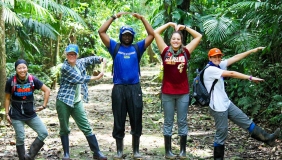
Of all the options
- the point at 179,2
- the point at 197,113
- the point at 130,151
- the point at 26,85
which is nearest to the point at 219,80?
the point at 130,151

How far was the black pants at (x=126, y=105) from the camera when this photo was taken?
6.55m

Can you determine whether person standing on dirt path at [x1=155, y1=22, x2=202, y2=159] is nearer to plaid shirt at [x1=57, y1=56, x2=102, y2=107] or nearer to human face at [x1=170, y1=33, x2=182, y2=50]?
human face at [x1=170, y1=33, x2=182, y2=50]

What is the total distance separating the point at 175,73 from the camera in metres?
6.54

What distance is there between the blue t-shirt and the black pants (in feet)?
0.38

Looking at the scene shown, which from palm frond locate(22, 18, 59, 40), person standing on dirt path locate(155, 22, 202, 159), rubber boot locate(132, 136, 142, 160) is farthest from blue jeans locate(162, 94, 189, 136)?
palm frond locate(22, 18, 59, 40)

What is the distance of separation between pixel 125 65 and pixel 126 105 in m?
0.67

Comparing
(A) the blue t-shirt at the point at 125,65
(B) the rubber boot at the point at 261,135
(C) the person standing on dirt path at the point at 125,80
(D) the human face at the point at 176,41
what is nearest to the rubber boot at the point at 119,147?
(C) the person standing on dirt path at the point at 125,80

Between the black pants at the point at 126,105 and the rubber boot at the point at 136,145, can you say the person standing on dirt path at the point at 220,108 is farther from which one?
the rubber boot at the point at 136,145

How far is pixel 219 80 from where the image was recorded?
6.17 m

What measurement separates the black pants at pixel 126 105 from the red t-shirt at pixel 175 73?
19.9 inches

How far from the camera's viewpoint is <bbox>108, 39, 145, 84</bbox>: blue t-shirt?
6484 mm

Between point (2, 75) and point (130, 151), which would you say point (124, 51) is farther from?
point (2, 75)

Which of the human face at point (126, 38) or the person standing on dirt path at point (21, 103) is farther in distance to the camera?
the human face at point (126, 38)

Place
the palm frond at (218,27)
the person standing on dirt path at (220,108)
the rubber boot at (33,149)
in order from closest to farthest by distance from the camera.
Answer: the person standing on dirt path at (220,108) < the rubber boot at (33,149) < the palm frond at (218,27)
